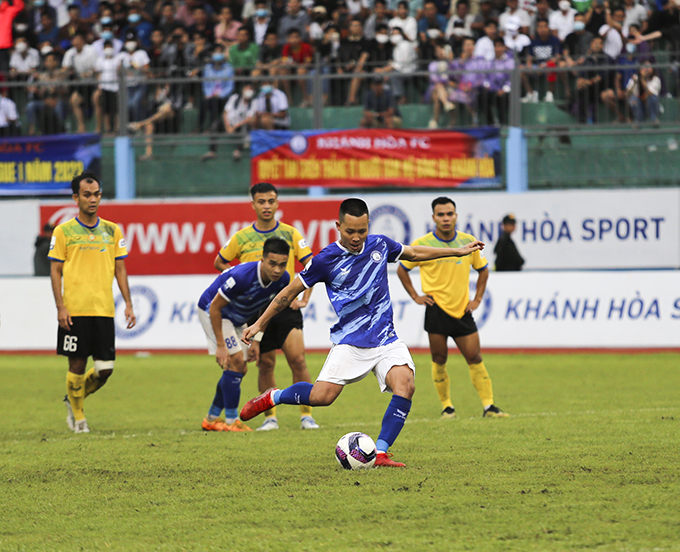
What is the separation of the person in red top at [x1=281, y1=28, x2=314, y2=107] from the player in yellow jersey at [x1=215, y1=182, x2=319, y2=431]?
34.9ft

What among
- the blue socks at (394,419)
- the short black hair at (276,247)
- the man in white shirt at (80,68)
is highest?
the man in white shirt at (80,68)

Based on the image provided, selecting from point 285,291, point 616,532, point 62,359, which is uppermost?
point 285,291

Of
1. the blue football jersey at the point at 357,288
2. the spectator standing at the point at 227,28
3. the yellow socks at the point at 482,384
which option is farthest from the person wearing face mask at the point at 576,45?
the blue football jersey at the point at 357,288

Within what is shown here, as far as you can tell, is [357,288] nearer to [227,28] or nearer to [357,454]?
[357,454]

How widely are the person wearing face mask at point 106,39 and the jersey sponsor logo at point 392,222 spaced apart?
23.7ft

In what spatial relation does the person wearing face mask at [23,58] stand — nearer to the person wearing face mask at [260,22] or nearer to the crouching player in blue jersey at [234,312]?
the person wearing face mask at [260,22]

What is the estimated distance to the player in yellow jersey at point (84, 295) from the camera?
8797 mm

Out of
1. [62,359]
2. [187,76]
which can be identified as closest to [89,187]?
[62,359]

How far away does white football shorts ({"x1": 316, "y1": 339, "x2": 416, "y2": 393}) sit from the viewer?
22.0 feet

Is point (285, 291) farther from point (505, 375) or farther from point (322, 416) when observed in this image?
point (505, 375)

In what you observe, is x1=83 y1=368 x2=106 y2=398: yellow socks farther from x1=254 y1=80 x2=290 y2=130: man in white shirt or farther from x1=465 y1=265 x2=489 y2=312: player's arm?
x1=254 y1=80 x2=290 y2=130: man in white shirt

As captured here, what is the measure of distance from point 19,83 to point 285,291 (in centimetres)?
1522

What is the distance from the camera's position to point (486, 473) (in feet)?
20.0

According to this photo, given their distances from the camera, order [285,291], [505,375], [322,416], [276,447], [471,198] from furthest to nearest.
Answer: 1. [471,198]
2. [505,375]
3. [322,416]
4. [276,447]
5. [285,291]
